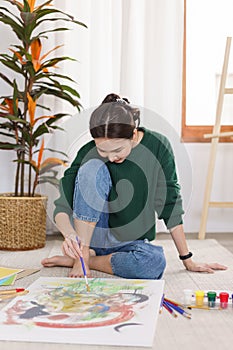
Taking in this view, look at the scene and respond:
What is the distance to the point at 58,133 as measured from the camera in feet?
9.32

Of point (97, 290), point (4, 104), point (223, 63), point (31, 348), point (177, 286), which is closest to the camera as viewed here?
point (31, 348)

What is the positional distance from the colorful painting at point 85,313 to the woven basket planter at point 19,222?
2.95 ft

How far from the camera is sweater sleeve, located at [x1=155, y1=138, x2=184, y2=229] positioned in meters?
1.89

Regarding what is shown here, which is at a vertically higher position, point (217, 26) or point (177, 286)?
point (217, 26)

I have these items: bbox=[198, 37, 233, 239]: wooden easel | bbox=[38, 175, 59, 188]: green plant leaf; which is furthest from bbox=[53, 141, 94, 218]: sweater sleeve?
bbox=[198, 37, 233, 239]: wooden easel

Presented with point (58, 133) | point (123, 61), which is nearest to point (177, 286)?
point (58, 133)

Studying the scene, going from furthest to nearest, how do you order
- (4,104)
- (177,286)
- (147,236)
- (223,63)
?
(223,63), (4,104), (147,236), (177,286)

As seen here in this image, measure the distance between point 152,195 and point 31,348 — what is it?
78 centimetres

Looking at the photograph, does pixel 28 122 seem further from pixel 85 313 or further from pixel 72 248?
pixel 85 313

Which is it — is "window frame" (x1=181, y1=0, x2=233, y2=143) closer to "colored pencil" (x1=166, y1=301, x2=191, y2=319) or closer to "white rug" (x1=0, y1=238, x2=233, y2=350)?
"white rug" (x1=0, y1=238, x2=233, y2=350)

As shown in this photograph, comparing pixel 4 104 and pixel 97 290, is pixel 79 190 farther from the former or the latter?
pixel 4 104

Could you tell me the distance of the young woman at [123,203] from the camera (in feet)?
5.94

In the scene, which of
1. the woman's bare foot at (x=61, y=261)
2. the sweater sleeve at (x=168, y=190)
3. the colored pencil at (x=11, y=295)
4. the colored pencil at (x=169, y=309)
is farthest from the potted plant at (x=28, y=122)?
the colored pencil at (x=169, y=309)

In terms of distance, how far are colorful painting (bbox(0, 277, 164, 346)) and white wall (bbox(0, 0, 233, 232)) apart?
1.24 m
